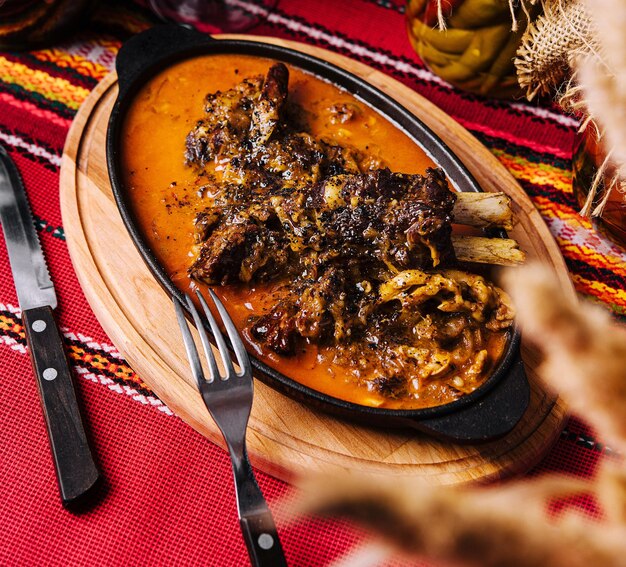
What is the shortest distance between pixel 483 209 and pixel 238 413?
1.04 metres

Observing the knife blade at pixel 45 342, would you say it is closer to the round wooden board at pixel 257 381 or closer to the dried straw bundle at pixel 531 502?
the round wooden board at pixel 257 381

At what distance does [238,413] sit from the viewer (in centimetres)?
194

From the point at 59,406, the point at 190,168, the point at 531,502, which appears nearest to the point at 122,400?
the point at 59,406

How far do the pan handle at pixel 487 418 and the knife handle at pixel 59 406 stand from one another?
0.93m

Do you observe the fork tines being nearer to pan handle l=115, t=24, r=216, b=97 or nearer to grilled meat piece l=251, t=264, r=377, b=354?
grilled meat piece l=251, t=264, r=377, b=354

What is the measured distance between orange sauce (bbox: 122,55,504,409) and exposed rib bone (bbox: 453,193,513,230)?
34cm

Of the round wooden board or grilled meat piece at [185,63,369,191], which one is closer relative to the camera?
the round wooden board

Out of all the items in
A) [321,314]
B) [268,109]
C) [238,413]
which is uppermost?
[268,109]

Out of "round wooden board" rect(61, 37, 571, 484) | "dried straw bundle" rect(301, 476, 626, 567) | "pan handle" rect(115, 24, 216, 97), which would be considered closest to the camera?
"dried straw bundle" rect(301, 476, 626, 567)

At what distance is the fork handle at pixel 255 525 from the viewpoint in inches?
69.9

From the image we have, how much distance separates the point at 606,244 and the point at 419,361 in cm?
111

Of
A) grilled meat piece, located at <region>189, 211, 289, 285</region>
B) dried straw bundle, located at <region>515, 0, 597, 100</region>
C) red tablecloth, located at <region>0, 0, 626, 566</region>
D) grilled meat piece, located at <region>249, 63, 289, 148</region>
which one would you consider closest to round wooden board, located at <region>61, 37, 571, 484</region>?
red tablecloth, located at <region>0, 0, 626, 566</region>

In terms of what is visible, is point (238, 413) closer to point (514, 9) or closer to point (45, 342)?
point (45, 342)

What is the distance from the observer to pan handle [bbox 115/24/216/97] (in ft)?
8.66
